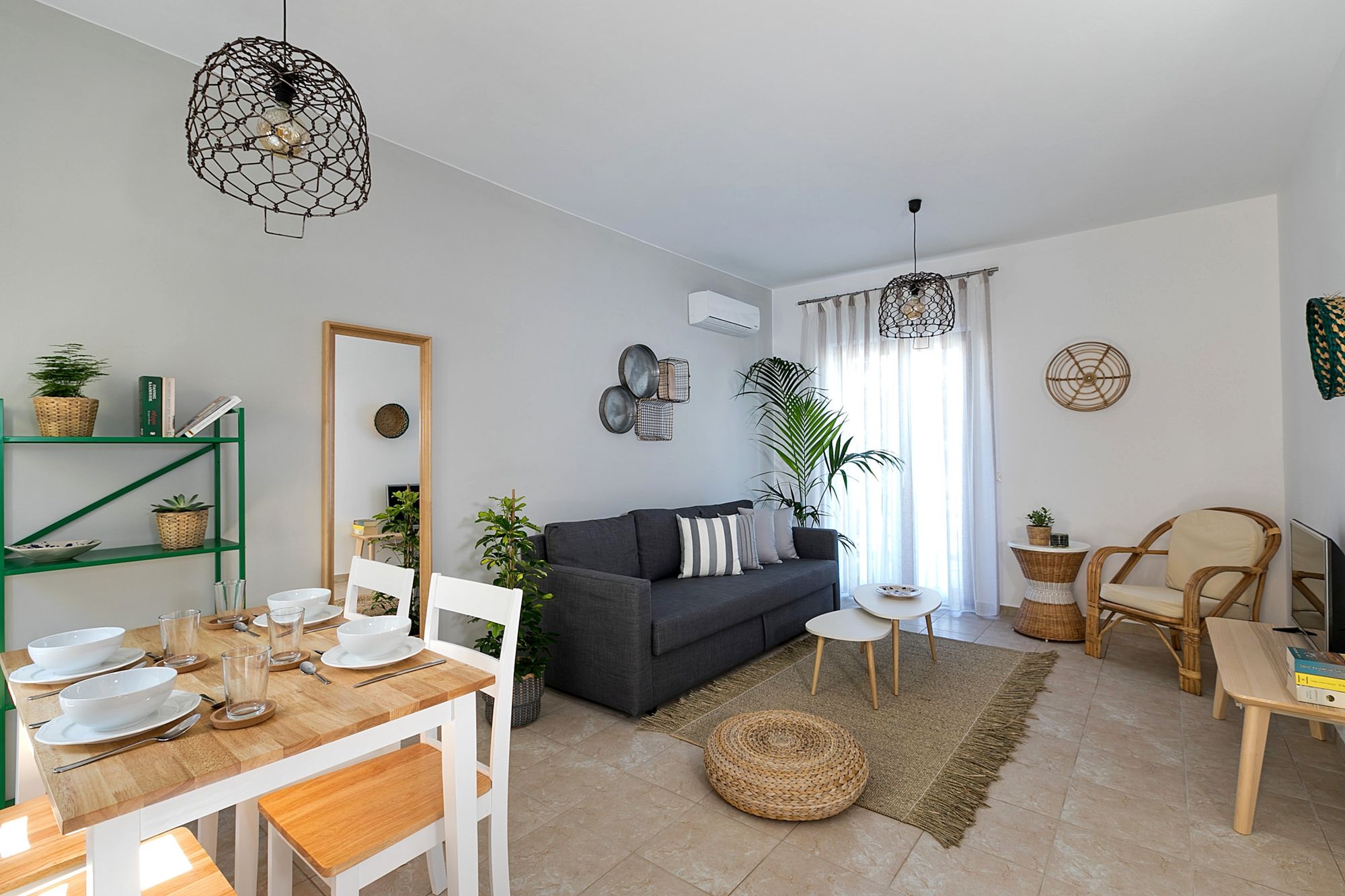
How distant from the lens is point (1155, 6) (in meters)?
2.20

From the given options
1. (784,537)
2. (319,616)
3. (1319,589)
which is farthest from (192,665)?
(784,537)

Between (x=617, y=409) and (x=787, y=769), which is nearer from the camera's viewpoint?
(x=787, y=769)

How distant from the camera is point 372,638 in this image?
58.5 inches

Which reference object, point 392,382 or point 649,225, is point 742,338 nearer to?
point 649,225

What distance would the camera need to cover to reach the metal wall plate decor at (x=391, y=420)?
2.98 metres

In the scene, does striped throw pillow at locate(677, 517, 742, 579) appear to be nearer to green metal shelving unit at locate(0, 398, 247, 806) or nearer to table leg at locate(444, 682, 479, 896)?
green metal shelving unit at locate(0, 398, 247, 806)

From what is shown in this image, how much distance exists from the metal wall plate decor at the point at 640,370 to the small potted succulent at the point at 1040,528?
2785 millimetres

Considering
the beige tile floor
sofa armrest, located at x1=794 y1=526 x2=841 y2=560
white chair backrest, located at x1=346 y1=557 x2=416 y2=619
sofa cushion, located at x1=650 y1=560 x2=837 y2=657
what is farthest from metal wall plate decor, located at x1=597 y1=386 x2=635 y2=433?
white chair backrest, located at x1=346 y1=557 x2=416 y2=619

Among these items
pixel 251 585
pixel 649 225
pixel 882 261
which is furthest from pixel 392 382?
pixel 882 261

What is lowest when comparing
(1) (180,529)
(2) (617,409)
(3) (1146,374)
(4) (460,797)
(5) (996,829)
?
(5) (996,829)

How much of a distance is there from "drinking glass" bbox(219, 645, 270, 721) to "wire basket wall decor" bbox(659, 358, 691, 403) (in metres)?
3.56

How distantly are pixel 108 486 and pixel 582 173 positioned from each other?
8.23 feet

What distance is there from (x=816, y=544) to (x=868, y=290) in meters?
2.23

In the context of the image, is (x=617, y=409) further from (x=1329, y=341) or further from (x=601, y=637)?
(x=1329, y=341)
